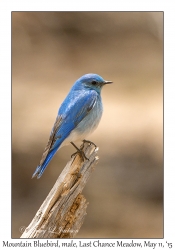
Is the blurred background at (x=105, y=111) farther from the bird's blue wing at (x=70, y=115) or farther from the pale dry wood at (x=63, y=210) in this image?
the pale dry wood at (x=63, y=210)

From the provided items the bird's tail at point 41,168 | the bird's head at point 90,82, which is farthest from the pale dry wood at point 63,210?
the bird's head at point 90,82

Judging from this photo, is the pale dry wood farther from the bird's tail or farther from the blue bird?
the blue bird

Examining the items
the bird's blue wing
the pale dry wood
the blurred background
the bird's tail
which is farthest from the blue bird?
the blurred background

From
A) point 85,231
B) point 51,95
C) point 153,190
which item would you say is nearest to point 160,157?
point 153,190

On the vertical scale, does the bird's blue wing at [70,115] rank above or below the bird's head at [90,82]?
below

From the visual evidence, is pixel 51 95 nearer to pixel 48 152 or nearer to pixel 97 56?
pixel 97 56

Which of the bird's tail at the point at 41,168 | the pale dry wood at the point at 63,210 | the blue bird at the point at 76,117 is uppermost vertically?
the blue bird at the point at 76,117

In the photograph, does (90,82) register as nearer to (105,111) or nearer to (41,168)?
(41,168)
